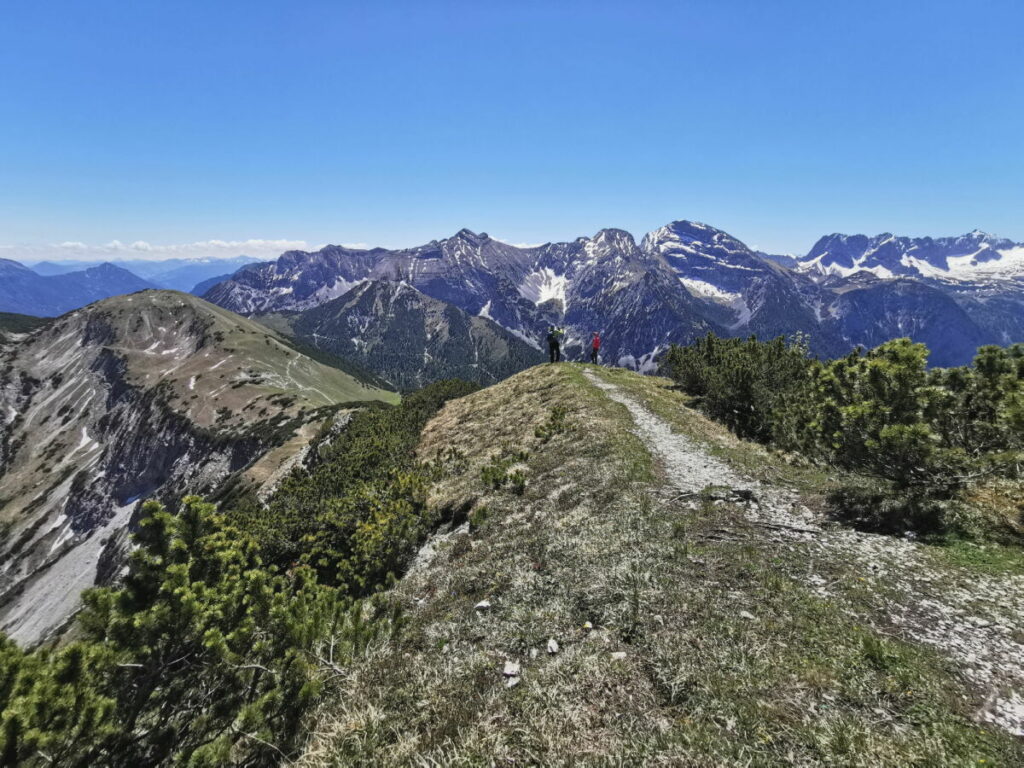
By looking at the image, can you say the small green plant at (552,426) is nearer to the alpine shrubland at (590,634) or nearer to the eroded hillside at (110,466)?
the alpine shrubland at (590,634)

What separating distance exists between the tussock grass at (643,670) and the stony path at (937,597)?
0.56 meters

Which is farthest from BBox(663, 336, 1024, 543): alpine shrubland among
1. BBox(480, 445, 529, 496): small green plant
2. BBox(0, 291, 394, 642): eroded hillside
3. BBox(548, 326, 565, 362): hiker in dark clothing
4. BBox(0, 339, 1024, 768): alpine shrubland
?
BBox(0, 291, 394, 642): eroded hillside

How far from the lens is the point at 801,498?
1716cm

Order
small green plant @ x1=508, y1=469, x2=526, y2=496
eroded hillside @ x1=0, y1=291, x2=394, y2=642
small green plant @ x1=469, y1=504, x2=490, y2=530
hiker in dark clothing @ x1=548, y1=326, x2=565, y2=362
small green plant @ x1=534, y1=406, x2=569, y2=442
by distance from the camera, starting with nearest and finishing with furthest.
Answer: small green plant @ x1=469, y1=504, x2=490, y2=530, small green plant @ x1=508, y1=469, x2=526, y2=496, small green plant @ x1=534, y1=406, x2=569, y2=442, hiker in dark clothing @ x1=548, y1=326, x2=565, y2=362, eroded hillside @ x1=0, y1=291, x2=394, y2=642

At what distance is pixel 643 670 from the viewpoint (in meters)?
8.78

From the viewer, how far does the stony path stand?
7832 millimetres

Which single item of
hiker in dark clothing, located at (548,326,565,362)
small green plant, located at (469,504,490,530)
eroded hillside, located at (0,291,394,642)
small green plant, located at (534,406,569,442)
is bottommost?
eroded hillside, located at (0,291,394,642)

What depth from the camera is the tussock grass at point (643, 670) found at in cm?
681

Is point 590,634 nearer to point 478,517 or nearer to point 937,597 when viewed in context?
point 937,597

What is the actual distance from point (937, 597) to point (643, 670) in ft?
23.5

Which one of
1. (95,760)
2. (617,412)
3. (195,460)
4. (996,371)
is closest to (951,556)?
(996,371)

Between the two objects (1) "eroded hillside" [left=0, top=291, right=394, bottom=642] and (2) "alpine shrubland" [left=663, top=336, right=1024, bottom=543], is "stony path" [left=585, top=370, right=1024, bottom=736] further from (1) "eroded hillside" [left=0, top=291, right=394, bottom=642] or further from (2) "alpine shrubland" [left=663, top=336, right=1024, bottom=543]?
(1) "eroded hillside" [left=0, top=291, right=394, bottom=642]

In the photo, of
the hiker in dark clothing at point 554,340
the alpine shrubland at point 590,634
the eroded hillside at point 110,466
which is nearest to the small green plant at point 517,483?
the alpine shrubland at point 590,634

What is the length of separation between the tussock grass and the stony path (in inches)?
22.0
